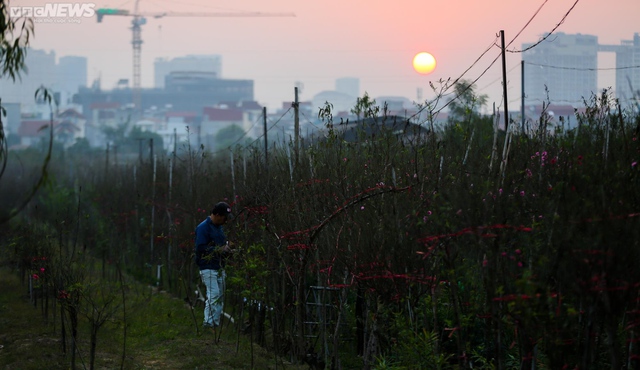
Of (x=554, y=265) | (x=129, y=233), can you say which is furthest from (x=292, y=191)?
(x=129, y=233)

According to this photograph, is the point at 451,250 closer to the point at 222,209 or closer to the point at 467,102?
the point at 222,209

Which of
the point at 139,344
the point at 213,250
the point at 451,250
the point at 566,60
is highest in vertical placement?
the point at 566,60

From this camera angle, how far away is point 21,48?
7719 mm

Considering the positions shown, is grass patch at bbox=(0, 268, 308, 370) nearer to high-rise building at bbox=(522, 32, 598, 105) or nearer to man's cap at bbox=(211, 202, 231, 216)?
man's cap at bbox=(211, 202, 231, 216)

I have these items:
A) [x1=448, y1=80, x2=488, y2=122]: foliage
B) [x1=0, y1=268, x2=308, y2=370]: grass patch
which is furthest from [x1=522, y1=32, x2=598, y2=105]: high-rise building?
[x1=0, y1=268, x2=308, y2=370]: grass patch

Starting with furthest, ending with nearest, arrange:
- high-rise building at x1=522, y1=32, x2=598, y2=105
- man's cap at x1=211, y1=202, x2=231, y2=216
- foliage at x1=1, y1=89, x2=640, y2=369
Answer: high-rise building at x1=522, y1=32, x2=598, y2=105 < man's cap at x1=211, y1=202, x2=231, y2=216 < foliage at x1=1, y1=89, x2=640, y2=369

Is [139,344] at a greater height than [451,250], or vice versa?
[451,250]

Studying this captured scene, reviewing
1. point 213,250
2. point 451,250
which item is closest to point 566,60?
point 213,250

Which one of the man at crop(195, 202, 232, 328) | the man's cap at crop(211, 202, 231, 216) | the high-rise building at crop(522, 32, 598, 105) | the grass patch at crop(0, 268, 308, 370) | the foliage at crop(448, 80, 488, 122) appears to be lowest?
the grass patch at crop(0, 268, 308, 370)

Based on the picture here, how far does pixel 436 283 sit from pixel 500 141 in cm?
315

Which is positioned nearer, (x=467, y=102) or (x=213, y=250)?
(x=213, y=250)

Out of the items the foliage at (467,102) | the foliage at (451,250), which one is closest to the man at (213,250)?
the foliage at (451,250)

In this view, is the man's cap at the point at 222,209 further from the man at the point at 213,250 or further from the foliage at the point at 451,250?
the foliage at the point at 451,250

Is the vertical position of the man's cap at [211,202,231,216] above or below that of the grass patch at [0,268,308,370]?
above
